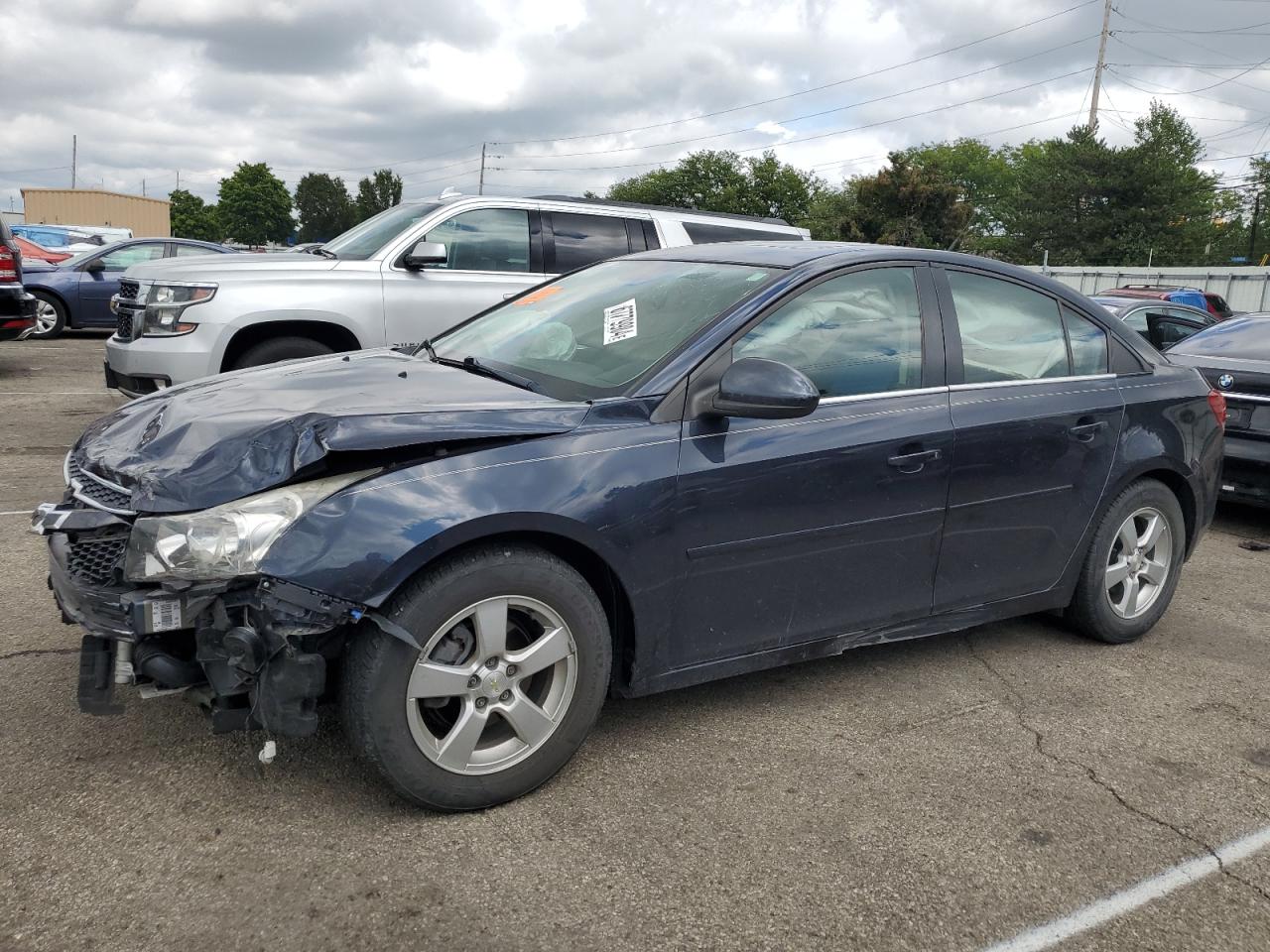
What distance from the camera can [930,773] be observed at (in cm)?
326

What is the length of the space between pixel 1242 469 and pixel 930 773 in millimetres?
4511

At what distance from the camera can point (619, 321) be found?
370cm

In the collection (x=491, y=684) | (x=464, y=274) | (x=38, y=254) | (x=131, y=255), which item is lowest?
(x=491, y=684)

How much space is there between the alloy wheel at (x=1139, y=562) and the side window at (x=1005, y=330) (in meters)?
0.81

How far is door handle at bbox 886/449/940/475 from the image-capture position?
355cm

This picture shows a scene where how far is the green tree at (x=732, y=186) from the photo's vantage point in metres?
85.7

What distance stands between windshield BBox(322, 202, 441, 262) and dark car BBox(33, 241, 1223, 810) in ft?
11.4

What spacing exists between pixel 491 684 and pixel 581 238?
18.6ft

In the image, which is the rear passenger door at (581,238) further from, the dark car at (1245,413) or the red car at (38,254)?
the red car at (38,254)

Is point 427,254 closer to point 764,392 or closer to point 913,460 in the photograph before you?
point 913,460

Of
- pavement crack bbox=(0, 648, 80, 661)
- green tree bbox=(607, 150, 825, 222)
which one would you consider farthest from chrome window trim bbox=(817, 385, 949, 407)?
green tree bbox=(607, 150, 825, 222)

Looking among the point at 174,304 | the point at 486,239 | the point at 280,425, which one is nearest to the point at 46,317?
the point at 174,304

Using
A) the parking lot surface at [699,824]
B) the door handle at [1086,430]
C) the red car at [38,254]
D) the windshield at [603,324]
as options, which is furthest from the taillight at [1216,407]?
the red car at [38,254]

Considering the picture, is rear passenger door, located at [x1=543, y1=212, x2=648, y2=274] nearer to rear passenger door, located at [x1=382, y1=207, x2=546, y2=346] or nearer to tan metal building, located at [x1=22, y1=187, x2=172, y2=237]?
rear passenger door, located at [x1=382, y1=207, x2=546, y2=346]
